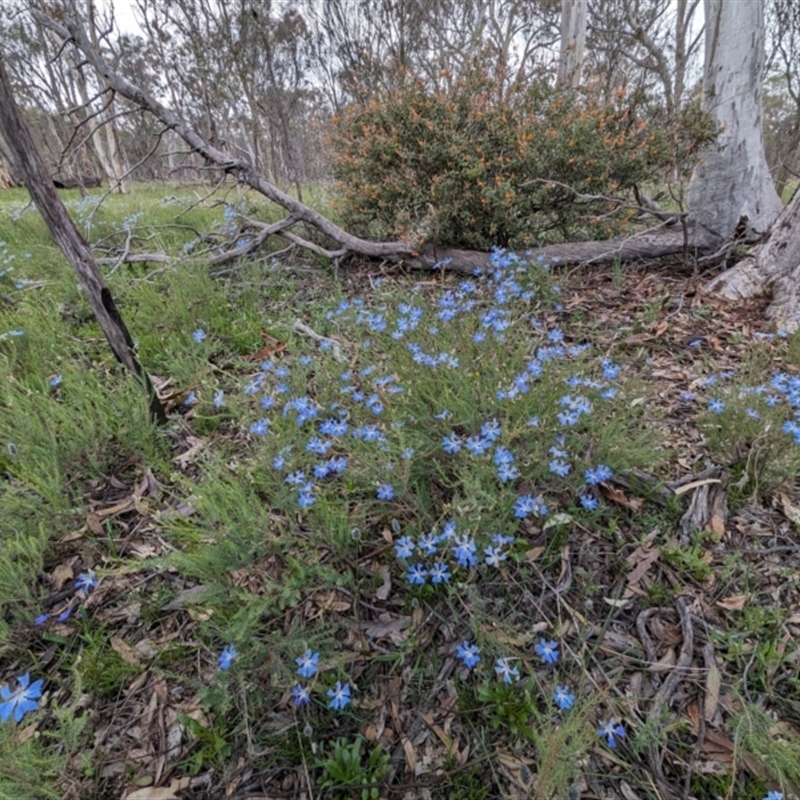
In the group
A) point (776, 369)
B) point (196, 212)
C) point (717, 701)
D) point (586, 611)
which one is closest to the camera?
point (717, 701)

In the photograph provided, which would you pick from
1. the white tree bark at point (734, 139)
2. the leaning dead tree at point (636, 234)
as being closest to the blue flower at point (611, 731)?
the leaning dead tree at point (636, 234)

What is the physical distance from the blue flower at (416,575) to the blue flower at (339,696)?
1.14 ft

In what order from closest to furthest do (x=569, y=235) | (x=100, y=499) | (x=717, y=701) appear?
(x=717, y=701) < (x=100, y=499) < (x=569, y=235)

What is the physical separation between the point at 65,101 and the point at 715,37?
22492 mm

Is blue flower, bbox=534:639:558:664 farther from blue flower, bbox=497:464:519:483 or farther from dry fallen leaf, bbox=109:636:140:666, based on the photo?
dry fallen leaf, bbox=109:636:140:666

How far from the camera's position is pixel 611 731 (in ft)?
3.90

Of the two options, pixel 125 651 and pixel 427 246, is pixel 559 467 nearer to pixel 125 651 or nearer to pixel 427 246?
pixel 125 651

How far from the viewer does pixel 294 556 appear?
5.26ft

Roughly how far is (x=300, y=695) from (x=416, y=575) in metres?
0.46

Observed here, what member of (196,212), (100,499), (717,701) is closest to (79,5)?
(196,212)

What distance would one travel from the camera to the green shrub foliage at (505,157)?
12.7 feet

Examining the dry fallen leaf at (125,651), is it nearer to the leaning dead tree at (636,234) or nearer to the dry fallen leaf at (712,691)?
the dry fallen leaf at (712,691)

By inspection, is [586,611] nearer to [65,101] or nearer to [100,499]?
[100,499]

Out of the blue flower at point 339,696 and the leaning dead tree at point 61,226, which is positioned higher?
the leaning dead tree at point 61,226
